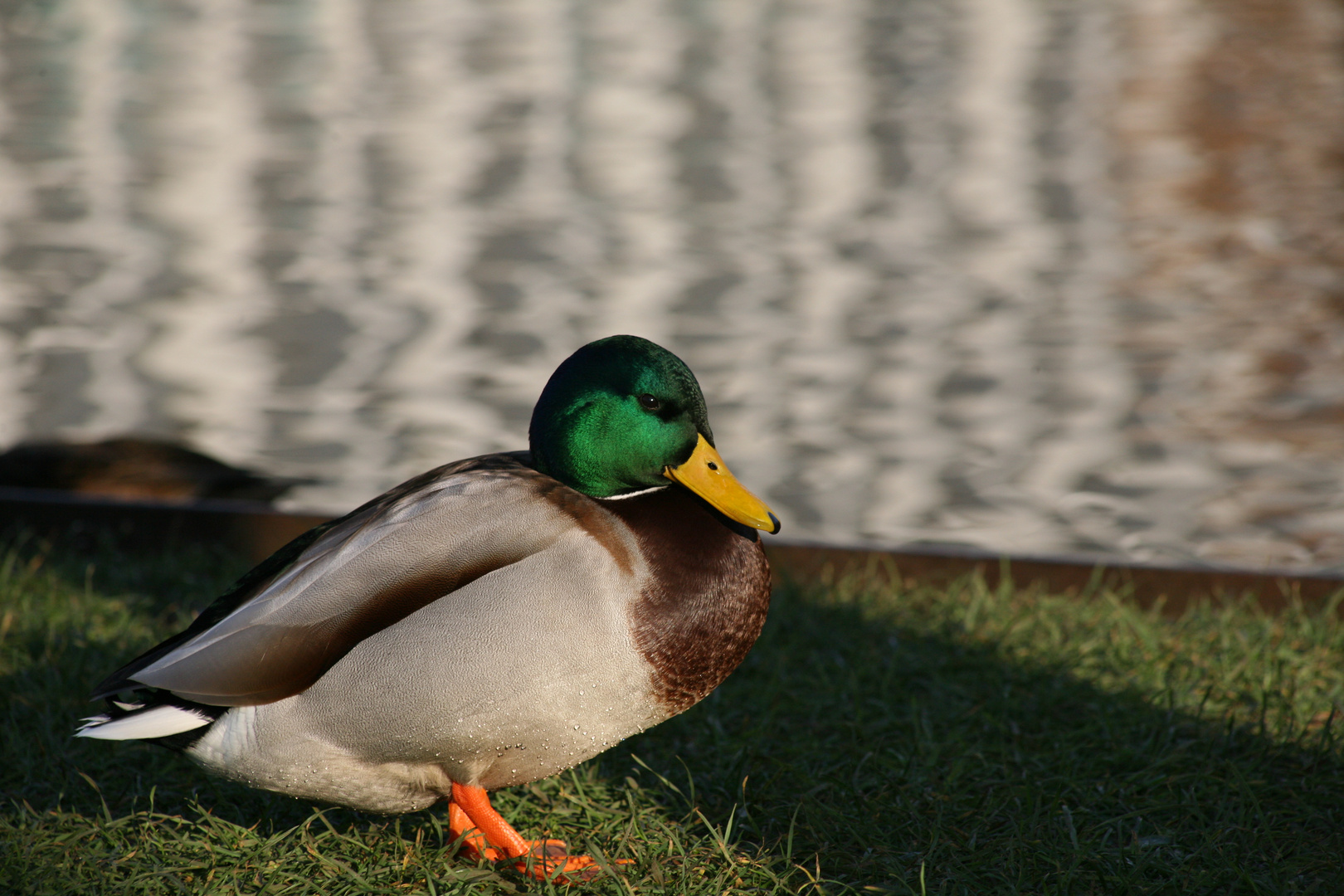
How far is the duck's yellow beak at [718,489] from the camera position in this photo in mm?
1908

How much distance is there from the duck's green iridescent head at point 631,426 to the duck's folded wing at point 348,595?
0.11 metres

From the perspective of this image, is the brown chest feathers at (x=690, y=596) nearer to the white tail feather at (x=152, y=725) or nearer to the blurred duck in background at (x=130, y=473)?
the white tail feather at (x=152, y=725)

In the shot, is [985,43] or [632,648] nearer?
[632,648]

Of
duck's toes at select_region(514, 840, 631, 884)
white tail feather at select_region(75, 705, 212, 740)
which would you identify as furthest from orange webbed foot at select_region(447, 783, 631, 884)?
white tail feather at select_region(75, 705, 212, 740)

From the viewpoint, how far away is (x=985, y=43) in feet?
17.7

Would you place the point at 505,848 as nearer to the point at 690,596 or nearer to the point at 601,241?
the point at 690,596

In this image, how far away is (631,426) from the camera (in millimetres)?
1904

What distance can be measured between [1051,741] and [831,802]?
544mm

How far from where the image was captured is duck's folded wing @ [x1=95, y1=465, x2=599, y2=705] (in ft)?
5.82

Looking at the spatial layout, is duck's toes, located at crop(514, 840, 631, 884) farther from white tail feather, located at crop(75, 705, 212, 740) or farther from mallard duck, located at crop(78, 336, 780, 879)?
white tail feather, located at crop(75, 705, 212, 740)

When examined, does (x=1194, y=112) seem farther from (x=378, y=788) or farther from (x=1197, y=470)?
(x=378, y=788)

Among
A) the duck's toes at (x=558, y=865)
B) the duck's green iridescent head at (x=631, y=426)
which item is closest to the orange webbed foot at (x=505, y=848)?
the duck's toes at (x=558, y=865)

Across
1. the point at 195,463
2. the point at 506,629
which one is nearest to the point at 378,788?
the point at 506,629

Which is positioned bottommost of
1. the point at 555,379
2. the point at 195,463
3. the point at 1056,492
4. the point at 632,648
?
the point at 1056,492
